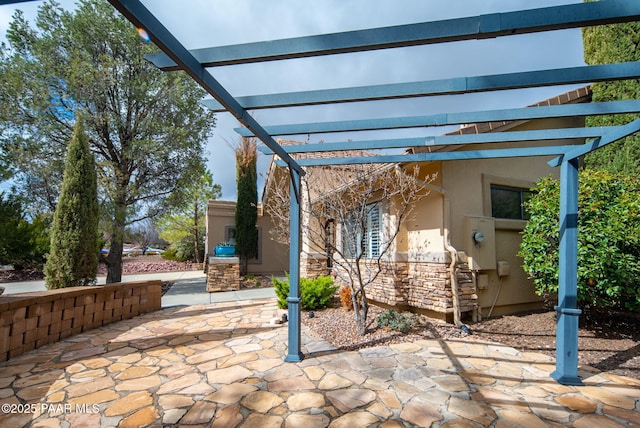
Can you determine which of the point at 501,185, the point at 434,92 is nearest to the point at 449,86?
the point at 434,92

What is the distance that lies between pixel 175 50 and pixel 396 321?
15.6ft

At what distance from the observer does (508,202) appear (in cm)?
650

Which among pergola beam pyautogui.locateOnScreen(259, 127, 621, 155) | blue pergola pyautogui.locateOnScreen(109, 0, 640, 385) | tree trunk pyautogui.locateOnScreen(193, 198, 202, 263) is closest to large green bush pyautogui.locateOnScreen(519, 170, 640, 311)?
blue pergola pyautogui.locateOnScreen(109, 0, 640, 385)

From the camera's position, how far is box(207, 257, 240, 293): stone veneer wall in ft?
30.7

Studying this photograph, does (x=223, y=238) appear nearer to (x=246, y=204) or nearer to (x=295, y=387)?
(x=246, y=204)

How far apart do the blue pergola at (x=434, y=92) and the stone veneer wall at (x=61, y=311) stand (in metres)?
3.72

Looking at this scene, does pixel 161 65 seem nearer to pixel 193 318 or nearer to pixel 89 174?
pixel 193 318

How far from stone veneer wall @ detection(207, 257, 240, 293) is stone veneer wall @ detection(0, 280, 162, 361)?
97.4 inches

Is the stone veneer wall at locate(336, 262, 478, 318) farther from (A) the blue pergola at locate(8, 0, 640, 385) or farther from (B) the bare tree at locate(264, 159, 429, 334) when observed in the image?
(A) the blue pergola at locate(8, 0, 640, 385)

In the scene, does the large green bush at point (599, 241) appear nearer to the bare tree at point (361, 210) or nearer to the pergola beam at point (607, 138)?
the pergola beam at point (607, 138)

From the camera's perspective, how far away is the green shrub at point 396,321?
495cm

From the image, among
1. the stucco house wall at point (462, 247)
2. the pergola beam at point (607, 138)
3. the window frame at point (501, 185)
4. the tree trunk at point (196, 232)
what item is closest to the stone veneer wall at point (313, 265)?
the stucco house wall at point (462, 247)

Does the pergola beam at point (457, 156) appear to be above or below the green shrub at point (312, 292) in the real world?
above

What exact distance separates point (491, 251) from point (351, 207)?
2802mm
